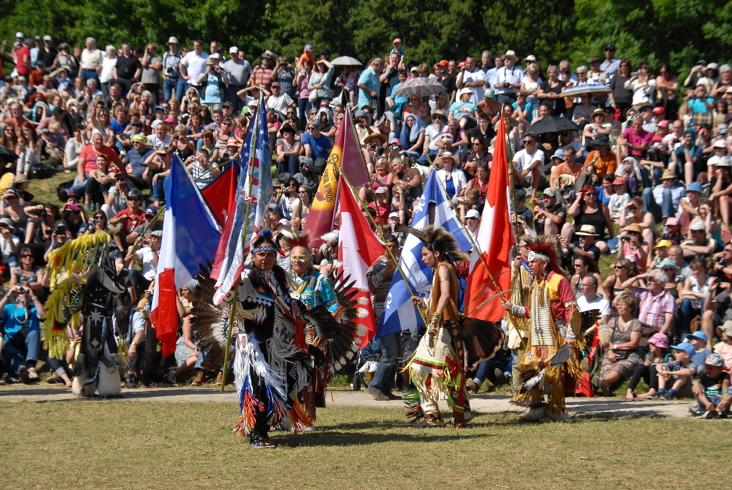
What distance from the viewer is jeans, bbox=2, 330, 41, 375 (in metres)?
13.1

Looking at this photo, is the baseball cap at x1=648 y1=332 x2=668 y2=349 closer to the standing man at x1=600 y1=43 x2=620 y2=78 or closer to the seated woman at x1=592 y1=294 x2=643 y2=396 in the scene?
the seated woman at x1=592 y1=294 x2=643 y2=396

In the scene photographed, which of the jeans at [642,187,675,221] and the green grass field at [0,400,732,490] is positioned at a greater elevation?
the jeans at [642,187,675,221]

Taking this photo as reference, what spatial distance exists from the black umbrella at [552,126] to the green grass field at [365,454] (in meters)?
7.61

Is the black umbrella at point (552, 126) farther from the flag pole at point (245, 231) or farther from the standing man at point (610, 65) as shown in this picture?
the flag pole at point (245, 231)

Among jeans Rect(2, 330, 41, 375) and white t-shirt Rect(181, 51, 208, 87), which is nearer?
jeans Rect(2, 330, 41, 375)

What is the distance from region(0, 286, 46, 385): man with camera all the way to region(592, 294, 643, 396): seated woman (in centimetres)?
767

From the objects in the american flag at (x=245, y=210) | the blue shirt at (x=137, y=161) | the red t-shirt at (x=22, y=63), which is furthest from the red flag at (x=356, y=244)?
the red t-shirt at (x=22, y=63)

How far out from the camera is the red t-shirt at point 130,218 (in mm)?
16266

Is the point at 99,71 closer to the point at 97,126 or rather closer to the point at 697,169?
the point at 97,126

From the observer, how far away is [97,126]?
19875mm

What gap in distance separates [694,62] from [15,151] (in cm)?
1627

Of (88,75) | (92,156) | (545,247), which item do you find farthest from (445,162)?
(88,75)

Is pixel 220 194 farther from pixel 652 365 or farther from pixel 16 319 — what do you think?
pixel 652 365

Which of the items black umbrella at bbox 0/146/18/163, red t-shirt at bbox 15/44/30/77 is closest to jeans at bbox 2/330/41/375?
black umbrella at bbox 0/146/18/163
